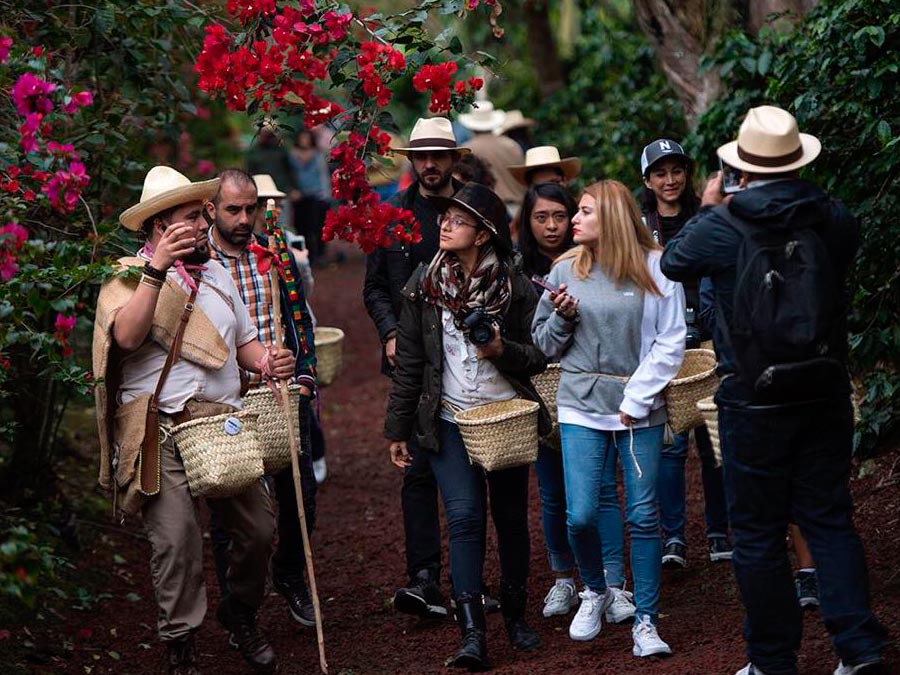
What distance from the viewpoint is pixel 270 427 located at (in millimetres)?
6426

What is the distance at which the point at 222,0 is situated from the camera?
8.85m

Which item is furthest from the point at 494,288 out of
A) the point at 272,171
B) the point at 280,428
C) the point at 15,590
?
the point at 272,171

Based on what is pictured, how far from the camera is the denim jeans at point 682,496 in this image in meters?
7.17

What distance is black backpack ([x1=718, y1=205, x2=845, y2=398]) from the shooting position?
4867 mm

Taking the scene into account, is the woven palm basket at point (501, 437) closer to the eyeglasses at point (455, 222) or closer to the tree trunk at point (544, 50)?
the eyeglasses at point (455, 222)

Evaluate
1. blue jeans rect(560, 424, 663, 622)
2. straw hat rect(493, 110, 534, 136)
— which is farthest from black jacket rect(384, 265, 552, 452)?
straw hat rect(493, 110, 534, 136)

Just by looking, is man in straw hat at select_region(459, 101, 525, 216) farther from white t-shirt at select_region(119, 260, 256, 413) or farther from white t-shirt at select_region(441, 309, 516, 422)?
white t-shirt at select_region(119, 260, 256, 413)

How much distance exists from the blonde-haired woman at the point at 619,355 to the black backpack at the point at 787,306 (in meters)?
1.02

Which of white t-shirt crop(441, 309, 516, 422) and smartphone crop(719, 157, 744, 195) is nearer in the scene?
smartphone crop(719, 157, 744, 195)

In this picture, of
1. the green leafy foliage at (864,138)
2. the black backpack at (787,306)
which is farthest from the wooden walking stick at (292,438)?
the green leafy foliage at (864,138)

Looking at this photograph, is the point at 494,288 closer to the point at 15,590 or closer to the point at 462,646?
the point at 462,646

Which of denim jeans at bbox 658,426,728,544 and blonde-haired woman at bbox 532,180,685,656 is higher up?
blonde-haired woman at bbox 532,180,685,656

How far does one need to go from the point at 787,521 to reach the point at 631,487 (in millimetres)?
1015

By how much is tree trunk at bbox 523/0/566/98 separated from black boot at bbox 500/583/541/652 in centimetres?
1094
